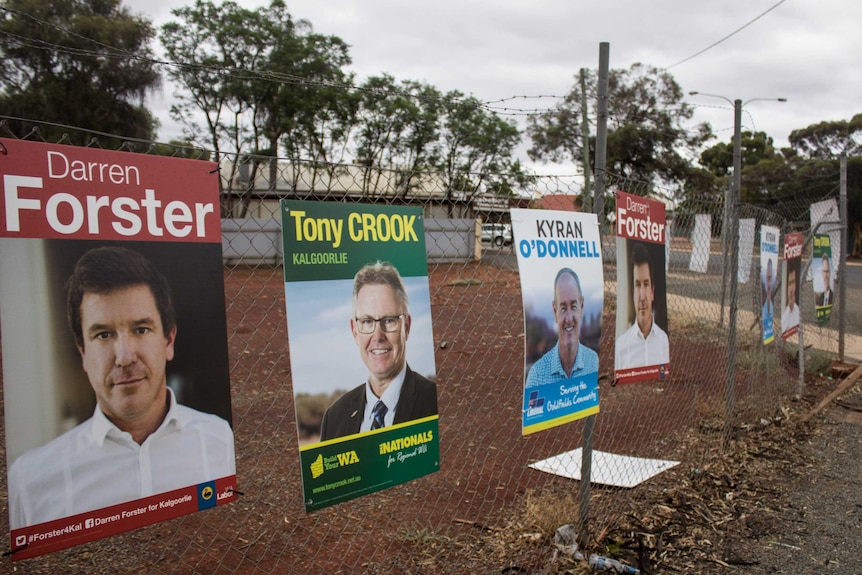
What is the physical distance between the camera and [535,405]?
10.4 feet

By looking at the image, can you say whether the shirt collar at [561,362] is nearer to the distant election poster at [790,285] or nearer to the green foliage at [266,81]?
the distant election poster at [790,285]

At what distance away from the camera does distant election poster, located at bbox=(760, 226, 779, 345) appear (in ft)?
19.9

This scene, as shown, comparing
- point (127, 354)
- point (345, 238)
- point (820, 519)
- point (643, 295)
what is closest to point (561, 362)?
point (643, 295)

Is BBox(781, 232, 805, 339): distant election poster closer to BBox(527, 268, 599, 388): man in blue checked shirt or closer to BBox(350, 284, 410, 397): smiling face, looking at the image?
BBox(527, 268, 599, 388): man in blue checked shirt

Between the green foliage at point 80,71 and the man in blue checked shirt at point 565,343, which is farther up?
the green foliage at point 80,71

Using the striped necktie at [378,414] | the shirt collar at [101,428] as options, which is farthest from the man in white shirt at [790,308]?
the shirt collar at [101,428]

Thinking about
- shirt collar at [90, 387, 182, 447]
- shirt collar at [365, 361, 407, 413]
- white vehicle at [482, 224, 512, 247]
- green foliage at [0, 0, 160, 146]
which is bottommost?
shirt collar at [365, 361, 407, 413]

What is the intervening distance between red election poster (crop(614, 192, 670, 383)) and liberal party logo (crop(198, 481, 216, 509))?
2385 millimetres

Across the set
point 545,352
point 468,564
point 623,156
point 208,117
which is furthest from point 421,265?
point 623,156

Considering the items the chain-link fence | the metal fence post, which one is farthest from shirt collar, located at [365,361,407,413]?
the metal fence post

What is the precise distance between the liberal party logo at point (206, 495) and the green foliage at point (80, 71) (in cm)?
2127

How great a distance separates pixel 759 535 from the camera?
13.7ft

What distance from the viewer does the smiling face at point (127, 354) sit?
5.97 ft

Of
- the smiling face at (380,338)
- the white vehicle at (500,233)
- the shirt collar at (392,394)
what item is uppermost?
the white vehicle at (500,233)
